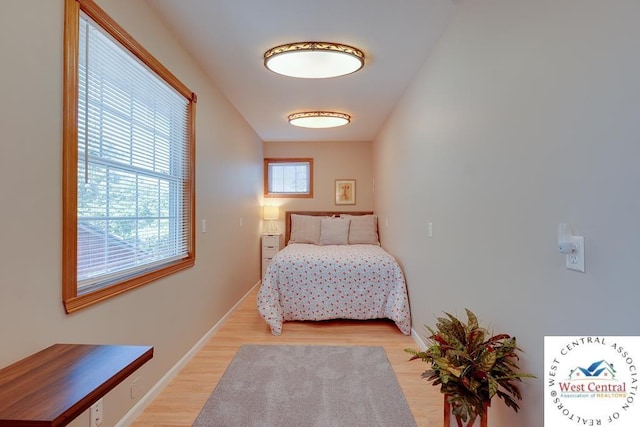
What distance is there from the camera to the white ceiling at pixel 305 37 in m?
1.94

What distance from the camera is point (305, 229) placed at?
16.7ft

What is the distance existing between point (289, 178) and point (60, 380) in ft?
15.8

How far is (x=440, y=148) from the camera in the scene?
89.6 inches

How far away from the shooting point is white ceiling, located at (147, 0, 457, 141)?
1940 millimetres

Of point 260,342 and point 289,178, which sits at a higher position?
point 289,178

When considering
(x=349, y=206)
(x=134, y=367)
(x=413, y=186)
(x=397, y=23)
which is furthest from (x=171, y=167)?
(x=349, y=206)

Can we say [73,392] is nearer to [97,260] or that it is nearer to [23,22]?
[97,260]

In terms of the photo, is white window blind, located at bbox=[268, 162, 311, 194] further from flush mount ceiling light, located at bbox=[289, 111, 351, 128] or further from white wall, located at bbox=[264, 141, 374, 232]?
flush mount ceiling light, located at bbox=[289, 111, 351, 128]

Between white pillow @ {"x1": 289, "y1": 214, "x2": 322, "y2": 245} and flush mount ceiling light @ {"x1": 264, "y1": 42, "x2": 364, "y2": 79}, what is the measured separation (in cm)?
282

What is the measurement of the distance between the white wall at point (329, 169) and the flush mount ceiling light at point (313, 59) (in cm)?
299

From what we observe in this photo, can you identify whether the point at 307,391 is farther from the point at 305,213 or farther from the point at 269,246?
the point at 305,213

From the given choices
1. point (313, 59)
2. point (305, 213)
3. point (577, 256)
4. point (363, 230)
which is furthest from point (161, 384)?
point (305, 213)

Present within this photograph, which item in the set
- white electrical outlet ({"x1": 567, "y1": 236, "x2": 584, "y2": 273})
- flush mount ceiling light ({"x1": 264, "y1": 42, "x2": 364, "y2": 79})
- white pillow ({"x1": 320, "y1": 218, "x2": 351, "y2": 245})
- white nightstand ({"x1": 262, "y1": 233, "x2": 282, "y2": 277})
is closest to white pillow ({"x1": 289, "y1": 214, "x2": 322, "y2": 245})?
white pillow ({"x1": 320, "y1": 218, "x2": 351, "y2": 245})

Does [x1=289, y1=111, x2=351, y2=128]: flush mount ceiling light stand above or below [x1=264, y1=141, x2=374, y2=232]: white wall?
above
